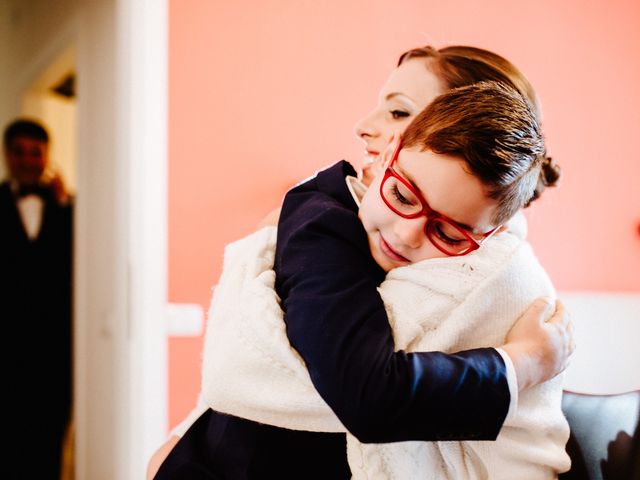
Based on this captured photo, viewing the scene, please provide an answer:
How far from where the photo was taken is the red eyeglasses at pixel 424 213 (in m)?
0.58

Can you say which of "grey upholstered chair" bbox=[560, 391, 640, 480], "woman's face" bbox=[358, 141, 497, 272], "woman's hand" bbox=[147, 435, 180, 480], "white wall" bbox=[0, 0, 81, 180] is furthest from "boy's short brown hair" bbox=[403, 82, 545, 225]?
"white wall" bbox=[0, 0, 81, 180]

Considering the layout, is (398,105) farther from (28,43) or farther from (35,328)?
(28,43)

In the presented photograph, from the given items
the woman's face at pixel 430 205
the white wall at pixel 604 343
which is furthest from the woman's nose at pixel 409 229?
the white wall at pixel 604 343

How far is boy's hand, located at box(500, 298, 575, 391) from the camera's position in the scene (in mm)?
541

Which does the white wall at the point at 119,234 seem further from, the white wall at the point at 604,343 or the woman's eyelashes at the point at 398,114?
the white wall at the point at 604,343

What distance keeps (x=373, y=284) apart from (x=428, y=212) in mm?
106

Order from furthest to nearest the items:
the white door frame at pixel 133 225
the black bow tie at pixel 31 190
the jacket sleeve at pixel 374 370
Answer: the black bow tie at pixel 31 190
the white door frame at pixel 133 225
the jacket sleeve at pixel 374 370

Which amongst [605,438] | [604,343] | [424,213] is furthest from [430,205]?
[604,343]

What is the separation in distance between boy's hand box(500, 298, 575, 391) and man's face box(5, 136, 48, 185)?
266 cm

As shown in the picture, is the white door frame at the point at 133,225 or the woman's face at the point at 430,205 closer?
the woman's face at the point at 430,205

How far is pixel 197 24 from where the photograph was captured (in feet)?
4.40

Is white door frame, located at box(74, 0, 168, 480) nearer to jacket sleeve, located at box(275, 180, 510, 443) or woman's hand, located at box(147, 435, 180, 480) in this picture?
woman's hand, located at box(147, 435, 180, 480)

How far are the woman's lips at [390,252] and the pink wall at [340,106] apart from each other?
0.84 meters

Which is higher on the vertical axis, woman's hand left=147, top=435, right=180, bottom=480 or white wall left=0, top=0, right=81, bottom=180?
white wall left=0, top=0, right=81, bottom=180
